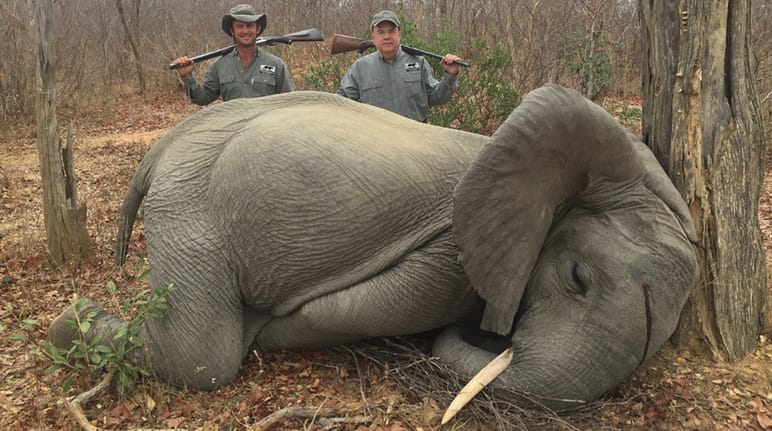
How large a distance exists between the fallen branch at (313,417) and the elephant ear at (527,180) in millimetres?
815

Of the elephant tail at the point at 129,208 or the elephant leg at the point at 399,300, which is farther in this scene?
the elephant tail at the point at 129,208

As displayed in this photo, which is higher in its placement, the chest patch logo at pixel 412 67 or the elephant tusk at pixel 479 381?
the chest patch logo at pixel 412 67

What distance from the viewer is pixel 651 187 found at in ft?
10.4

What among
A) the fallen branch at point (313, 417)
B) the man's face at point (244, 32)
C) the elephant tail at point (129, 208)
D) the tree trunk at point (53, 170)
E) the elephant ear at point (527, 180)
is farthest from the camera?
the man's face at point (244, 32)

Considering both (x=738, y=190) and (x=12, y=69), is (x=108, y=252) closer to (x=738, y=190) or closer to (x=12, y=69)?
(x=738, y=190)

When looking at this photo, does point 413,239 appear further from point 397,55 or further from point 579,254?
point 397,55

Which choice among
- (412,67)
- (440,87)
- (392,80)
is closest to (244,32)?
(392,80)

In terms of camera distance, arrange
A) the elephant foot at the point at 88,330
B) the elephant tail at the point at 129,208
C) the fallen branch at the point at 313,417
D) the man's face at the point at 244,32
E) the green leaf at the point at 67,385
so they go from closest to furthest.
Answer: the fallen branch at the point at 313,417 < the green leaf at the point at 67,385 < the elephant foot at the point at 88,330 < the elephant tail at the point at 129,208 < the man's face at the point at 244,32

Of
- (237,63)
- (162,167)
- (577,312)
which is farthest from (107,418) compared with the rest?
(237,63)

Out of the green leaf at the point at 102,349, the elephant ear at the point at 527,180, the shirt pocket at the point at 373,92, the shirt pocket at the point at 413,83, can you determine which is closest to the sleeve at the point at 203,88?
the shirt pocket at the point at 373,92

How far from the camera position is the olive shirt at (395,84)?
635cm

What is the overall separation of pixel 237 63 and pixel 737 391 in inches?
196

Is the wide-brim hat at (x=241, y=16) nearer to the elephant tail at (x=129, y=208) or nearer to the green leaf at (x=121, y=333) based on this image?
the elephant tail at (x=129, y=208)

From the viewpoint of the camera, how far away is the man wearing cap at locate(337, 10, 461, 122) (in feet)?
20.7
